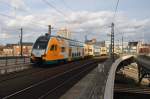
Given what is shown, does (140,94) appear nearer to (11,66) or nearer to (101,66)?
(101,66)

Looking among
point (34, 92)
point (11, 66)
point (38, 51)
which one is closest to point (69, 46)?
point (38, 51)

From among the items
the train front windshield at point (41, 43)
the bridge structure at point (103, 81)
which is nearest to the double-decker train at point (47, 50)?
the train front windshield at point (41, 43)

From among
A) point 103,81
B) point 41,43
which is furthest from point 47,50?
point 103,81

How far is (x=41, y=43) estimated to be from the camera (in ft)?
123

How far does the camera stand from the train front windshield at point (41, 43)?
37175 mm

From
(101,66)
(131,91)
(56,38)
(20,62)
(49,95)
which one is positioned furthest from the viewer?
(56,38)

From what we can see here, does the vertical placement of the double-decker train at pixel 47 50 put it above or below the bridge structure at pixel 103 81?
above

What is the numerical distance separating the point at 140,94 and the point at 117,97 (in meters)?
2.25

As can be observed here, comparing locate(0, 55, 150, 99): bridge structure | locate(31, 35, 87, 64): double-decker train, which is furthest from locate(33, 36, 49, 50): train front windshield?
locate(0, 55, 150, 99): bridge structure

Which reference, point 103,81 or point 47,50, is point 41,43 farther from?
point 103,81

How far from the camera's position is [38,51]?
3697cm

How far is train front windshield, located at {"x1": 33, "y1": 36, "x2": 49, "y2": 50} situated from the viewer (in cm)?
3717

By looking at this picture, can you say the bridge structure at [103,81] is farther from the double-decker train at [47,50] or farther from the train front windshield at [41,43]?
the train front windshield at [41,43]

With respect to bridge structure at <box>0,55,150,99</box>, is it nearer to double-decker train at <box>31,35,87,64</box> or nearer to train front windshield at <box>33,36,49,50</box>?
double-decker train at <box>31,35,87,64</box>
